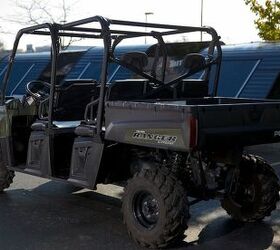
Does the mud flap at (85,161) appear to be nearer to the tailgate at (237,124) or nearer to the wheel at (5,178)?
the tailgate at (237,124)

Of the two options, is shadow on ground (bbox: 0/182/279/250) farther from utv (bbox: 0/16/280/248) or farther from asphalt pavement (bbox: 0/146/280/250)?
utv (bbox: 0/16/280/248)

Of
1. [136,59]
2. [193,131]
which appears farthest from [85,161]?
[193,131]

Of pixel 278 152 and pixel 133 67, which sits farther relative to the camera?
pixel 278 152

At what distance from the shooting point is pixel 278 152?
33.2 feet

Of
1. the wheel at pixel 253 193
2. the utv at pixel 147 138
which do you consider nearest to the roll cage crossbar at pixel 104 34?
the utv at pixel 147 138

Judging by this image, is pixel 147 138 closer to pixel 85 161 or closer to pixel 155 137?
pixel 155 137

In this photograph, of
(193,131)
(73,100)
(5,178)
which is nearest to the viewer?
(193,131)

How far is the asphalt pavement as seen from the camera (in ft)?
16.2

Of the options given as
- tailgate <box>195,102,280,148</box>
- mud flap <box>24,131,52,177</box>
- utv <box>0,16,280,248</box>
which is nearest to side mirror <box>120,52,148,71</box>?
utv <box>0,16,280,248</box>

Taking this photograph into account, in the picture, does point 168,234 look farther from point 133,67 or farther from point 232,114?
point 133,67

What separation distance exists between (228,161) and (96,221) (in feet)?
5.19

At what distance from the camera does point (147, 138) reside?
15.5 ft

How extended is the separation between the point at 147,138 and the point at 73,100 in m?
2.14

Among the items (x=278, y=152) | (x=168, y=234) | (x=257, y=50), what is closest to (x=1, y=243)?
(x=168, y=234)
